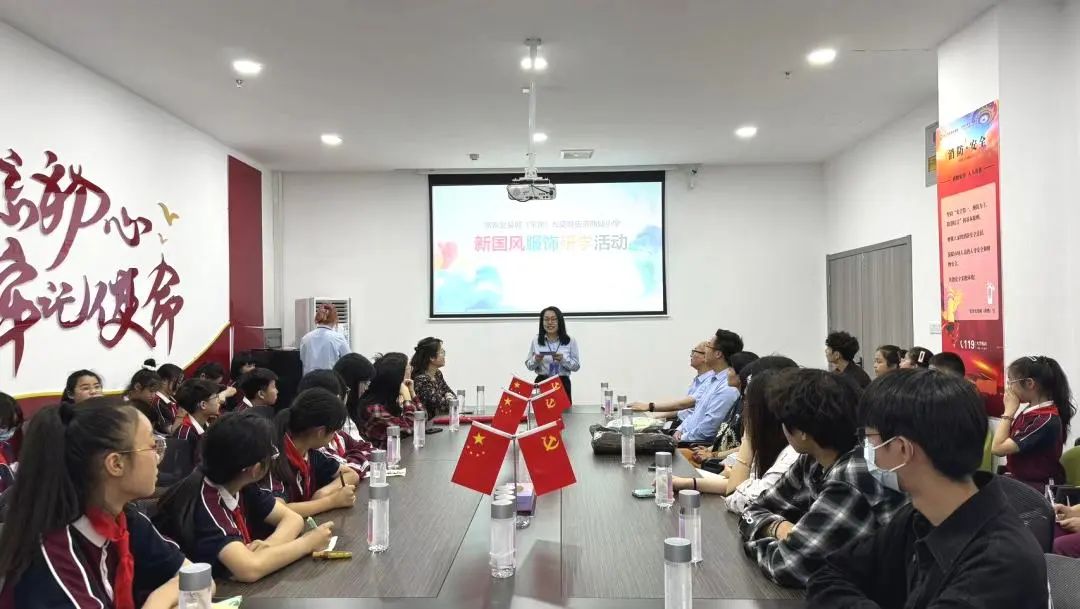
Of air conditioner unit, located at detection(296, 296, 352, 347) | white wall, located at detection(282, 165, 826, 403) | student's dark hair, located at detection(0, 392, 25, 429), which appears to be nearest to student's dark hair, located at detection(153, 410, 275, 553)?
student's dark hair, located at detection(0, 392, 25, 429)

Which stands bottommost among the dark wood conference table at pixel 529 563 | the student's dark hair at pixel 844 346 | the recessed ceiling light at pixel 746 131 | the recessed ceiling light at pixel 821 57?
the dark wood conference table at pixel 529 563

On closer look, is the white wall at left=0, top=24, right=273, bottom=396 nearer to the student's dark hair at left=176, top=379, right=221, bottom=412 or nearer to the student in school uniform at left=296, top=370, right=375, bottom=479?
the student's dark hair at left=176, top=379, right=221, bottom=412

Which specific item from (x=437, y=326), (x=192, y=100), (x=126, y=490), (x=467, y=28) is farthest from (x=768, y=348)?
(x=126, y=490)

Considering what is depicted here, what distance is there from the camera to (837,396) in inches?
69.6

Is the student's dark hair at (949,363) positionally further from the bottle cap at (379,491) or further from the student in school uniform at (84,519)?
the student in school uniform at (84,519)

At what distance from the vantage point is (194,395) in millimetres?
3762

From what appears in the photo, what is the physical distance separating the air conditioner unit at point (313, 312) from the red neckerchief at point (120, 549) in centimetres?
645

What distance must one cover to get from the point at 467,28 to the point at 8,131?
2.71 m

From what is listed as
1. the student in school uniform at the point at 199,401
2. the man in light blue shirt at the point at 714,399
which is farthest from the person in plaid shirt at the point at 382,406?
the man in light blue shirt at the point at 714,399

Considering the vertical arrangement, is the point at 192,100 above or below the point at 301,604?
above

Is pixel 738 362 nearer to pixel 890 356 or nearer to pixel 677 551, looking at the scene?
pixel 890 356

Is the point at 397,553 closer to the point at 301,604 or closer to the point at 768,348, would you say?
the point at 301,604

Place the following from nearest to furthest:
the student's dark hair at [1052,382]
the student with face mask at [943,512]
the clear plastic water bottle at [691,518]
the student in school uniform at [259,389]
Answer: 1. the student with face mask at [943,512]
2. the clear plastic water bottle at [691,518]
3. the student's dark hair at [1052,382]
4. the student in school uniform at [259,389]

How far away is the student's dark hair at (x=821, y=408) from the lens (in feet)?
5.71
